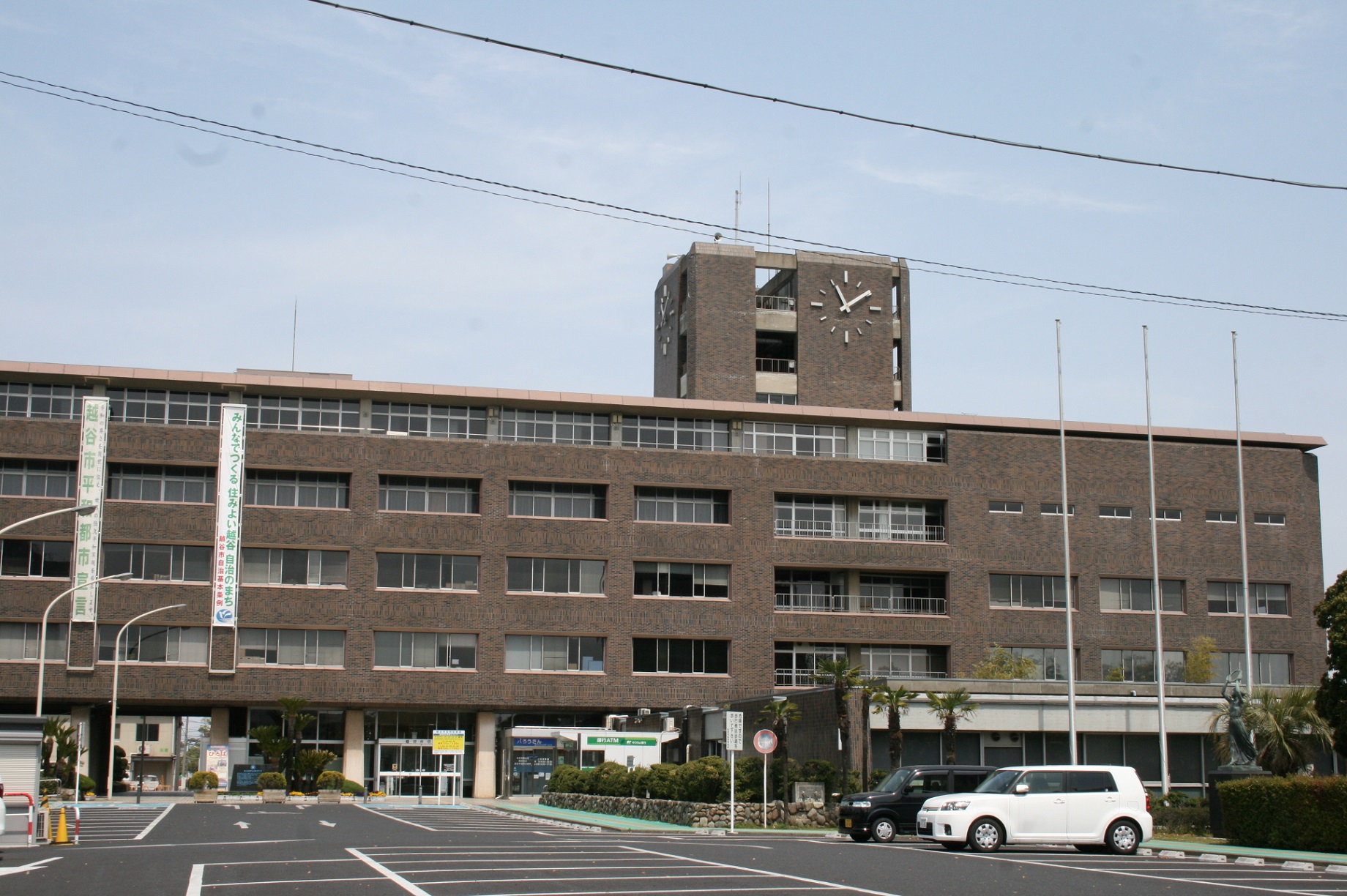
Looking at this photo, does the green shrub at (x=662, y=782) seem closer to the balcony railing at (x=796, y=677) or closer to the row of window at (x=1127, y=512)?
the balcony railing at (x=796, y=677)

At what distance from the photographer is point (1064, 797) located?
28.4 meters

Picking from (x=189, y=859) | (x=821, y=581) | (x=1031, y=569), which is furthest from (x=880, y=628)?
(x=189, y=859)

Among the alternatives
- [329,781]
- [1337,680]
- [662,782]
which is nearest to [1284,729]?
[1337,680]

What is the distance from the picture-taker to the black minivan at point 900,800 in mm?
33125

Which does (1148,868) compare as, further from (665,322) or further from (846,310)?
(665,322)

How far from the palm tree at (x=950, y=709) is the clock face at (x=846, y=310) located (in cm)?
3486

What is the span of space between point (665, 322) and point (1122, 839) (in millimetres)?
60441

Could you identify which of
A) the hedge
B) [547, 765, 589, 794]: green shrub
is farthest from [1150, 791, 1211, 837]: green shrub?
[547, 765, 589, 794]: green shrub

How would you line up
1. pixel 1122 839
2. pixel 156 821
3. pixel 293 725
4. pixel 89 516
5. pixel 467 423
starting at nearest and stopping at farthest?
pixel 1122 839, pixel 156 821, pixel 89 516, pixel 293 725, pixel 467 423

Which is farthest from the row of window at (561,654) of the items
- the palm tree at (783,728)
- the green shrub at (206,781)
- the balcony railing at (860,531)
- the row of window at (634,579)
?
the palm tree at (783,728)

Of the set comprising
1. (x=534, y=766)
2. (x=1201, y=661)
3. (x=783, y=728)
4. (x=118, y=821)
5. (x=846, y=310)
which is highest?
(x=846, y=310)

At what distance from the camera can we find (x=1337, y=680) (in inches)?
1293

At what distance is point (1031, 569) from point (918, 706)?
2556 cm

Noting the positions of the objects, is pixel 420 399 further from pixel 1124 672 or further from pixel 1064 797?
pixel 1064 797
